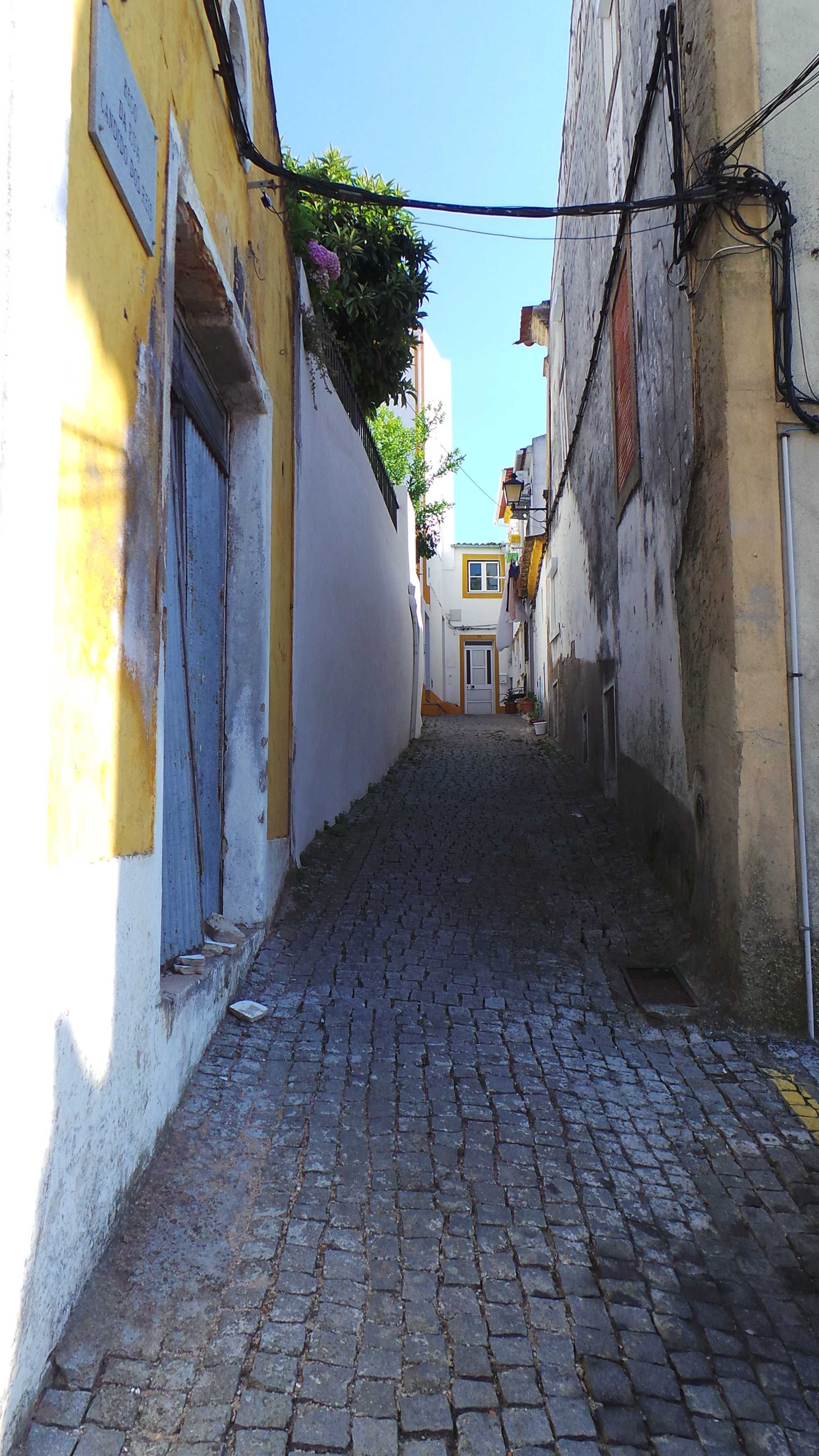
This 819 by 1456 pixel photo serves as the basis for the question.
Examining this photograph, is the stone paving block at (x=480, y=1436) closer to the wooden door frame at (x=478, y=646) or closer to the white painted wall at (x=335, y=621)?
the white painted wall at (x=335, y=621)

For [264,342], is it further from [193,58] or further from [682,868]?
[682,868]

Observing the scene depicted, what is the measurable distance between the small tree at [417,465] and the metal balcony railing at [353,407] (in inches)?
A: 123

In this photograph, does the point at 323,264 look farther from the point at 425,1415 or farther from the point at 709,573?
the point at 425,1415

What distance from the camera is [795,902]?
167 inches

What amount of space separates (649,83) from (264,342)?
10.2 feet

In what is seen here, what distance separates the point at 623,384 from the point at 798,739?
4.48 m

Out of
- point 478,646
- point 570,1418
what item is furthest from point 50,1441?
point 478,646

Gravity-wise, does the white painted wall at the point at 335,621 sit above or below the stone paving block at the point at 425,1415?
above

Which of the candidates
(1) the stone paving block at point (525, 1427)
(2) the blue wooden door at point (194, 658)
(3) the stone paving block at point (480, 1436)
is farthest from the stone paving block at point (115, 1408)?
(2) the blue wooden door at point (194, 658)

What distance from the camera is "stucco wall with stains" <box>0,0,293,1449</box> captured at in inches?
77.3

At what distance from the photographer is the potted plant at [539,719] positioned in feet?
53.6

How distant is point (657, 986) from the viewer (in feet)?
15.6

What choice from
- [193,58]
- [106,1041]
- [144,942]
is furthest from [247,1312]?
[193,58]

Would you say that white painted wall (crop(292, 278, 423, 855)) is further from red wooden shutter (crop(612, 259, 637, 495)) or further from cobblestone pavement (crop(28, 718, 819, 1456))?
red wooden shutter (crop(612, 259, 637, 495))
